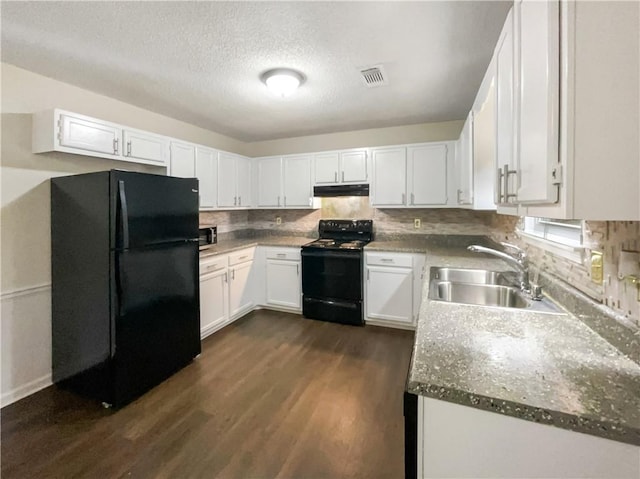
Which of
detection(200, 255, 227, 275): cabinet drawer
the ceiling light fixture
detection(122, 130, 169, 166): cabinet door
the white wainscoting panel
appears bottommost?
the white wainscoting panel

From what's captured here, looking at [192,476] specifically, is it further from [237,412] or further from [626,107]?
[626,107]

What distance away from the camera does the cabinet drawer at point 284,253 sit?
3.73 m

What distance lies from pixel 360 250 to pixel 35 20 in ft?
9.84

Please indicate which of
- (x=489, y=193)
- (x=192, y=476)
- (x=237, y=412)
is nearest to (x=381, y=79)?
(x=489, y=193)

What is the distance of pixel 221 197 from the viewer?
3723mm

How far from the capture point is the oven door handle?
Result: 3389 mm

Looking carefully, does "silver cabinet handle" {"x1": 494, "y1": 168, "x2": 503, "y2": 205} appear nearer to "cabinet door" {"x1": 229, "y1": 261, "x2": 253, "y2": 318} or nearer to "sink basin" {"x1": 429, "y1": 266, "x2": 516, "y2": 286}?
"sink basin" {"x1": 429, "y1": 266, "x2": 516, "y2": 286}

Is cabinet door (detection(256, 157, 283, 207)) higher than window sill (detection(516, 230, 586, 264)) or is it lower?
higher

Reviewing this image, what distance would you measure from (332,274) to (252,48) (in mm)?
2358

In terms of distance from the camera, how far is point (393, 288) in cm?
330

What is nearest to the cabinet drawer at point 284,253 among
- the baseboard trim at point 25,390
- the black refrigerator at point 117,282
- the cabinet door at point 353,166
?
the cabinet door at point 353,166

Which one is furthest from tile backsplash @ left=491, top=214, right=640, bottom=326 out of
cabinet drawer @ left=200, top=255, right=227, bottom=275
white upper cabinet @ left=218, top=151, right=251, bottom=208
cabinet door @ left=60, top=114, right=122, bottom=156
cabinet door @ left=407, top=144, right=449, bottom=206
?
white upper cabinet @ left=218, top=151, right=251, bottom=208

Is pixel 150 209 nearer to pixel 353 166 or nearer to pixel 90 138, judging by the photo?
pixel 90 138

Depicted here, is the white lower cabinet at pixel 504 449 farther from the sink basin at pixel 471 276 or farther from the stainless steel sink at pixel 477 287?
the sink basin at pixel 471 276
